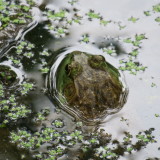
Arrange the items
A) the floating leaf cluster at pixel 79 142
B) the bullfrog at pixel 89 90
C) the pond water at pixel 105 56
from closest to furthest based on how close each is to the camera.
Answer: the floating leaf cluster at pixel 79 142
the pond water at pixel 105 56
the bullfrog at pixel 89 90

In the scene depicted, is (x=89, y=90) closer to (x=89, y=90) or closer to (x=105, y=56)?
(x=89, y=90)

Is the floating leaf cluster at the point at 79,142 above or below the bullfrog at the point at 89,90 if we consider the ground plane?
below

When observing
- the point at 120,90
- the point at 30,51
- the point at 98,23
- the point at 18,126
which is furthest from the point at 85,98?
the point at 98,23

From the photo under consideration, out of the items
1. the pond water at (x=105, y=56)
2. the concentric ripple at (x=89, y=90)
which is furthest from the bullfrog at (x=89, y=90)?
the pond water at (x=105, y=56)

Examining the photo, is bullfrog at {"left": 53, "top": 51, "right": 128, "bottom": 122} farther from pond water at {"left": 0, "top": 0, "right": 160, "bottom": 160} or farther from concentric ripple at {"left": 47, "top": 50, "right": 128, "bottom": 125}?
pond water at {"left": 0, "top": 0, "right": 160, "bottom": 160}

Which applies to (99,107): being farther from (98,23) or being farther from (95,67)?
(98,23)

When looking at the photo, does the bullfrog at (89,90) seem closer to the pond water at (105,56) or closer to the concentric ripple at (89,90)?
the concentric ripple at (89,90)

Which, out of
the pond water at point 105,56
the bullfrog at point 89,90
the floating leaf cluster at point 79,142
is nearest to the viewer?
the floating leaf cluster at point 79,142
